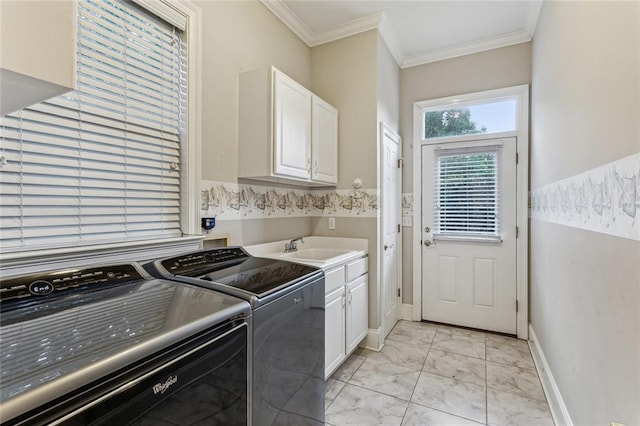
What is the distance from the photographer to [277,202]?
8.39 ft

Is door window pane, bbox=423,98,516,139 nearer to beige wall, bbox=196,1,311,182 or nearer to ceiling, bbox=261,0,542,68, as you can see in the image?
ceiling, bbox=261,0,542,68

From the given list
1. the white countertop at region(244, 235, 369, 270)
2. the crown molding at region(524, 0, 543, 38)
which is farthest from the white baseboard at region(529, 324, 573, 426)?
the crown molding at region(524, 0, 543, 38)

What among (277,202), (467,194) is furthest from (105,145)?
(467,194)

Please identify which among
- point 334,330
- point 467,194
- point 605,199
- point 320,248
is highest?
point 467,194

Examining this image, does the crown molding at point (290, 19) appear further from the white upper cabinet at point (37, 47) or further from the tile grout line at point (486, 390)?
the tile grout line at point (486, 390)

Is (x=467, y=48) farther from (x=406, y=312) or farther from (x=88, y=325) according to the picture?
(x=88, y=325)

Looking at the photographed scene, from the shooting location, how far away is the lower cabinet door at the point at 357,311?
2.37 m

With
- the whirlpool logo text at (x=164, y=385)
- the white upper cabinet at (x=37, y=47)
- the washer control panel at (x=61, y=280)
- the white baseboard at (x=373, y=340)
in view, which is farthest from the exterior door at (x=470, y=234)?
the white upper cabinet at (x=37, y=47)

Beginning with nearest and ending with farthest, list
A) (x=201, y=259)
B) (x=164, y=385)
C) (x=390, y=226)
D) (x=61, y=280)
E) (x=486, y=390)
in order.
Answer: (x=164, y=385)
(x=61, y=280)
(x=201, y=259)
(x=486, y=390)
(x=390, y=226)

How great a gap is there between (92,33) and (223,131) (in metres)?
0.81

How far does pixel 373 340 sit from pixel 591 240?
1.86 metres

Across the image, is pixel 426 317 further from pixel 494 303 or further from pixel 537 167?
pixel 537 167

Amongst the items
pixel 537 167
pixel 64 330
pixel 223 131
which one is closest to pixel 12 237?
pixel 64 330

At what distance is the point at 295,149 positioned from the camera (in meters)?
2.30
